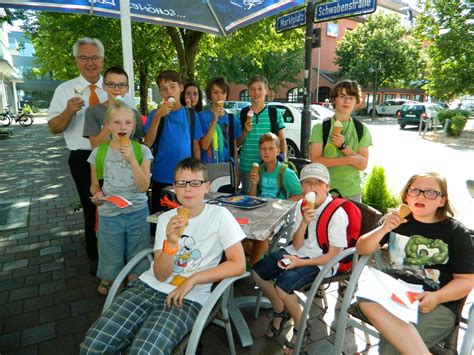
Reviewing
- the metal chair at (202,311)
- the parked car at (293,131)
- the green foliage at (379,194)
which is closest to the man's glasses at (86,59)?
the metal chair at (202,311)

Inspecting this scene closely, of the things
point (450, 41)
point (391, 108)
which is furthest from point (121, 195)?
point (391, 108)

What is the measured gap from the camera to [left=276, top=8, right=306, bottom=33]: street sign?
495cm

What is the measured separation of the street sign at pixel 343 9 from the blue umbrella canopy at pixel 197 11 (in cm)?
31

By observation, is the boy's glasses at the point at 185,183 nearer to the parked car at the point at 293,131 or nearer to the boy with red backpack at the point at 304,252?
the boy with red backpack at the point at 304,252

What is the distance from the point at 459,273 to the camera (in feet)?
6.30

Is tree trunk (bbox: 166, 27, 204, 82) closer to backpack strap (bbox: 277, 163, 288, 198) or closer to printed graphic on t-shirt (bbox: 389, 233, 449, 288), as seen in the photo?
backpack strap (bbox: 277, 163, 288, 198)

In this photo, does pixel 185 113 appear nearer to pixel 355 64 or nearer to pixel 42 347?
pixel 42 347

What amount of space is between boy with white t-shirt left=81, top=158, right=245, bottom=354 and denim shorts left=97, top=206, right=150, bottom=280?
773 millimetres

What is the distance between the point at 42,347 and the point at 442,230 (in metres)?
2.95

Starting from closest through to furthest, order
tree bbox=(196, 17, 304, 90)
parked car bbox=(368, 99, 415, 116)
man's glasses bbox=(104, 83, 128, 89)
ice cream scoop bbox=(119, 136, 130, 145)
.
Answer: ice cream scoop bbox=(119, 136, 130, 145)
man's glasses bbox=(104, 83, 128, 89)
tree bbox=(196, 17, 304, 90)
parked car bbox=(368, 99, 415, 116)

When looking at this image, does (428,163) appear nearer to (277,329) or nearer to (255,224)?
(277,329)

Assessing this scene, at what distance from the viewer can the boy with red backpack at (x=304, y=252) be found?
2350 mm

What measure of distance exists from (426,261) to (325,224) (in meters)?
0.68

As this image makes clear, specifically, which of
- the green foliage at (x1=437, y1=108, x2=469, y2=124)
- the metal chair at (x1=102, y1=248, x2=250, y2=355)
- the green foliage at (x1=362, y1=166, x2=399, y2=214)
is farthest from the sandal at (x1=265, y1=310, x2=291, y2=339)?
the green foliage at (x1=437, y1=108, x2=469, y2=124)
